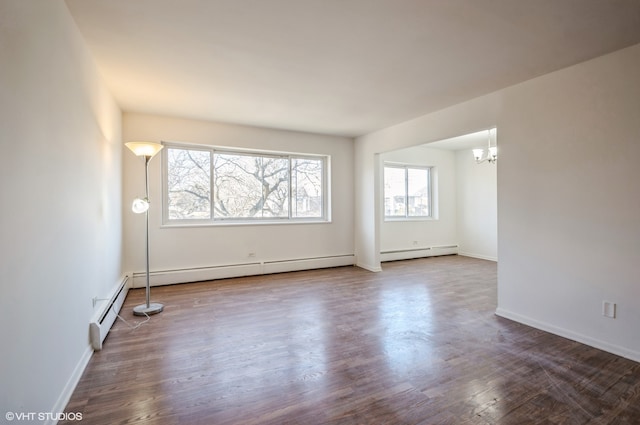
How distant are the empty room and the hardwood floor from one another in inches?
0.8

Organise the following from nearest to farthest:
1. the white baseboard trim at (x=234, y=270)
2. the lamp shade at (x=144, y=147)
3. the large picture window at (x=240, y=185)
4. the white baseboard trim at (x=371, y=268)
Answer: the lamp shade at (x=144, y=147), the white baseboard trim at (x=234, y=270), the large picture window at (x=240, y=185), the white baseboard trim at (x=371, y=268)

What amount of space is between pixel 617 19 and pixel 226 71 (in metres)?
3.07

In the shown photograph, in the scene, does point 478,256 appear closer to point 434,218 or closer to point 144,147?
point 434,218

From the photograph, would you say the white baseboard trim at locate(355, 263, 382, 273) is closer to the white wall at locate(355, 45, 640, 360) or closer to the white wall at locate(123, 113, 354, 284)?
the white wall at locate(123, 113, 354, 284)

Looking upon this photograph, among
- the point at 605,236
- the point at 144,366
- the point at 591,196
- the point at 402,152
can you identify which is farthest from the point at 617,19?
the point at 402,152

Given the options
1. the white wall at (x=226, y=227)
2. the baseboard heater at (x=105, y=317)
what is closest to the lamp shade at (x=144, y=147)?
the white wall at (x=226, y=227)

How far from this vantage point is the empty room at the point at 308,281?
1694mm

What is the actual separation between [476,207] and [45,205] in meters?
7.38

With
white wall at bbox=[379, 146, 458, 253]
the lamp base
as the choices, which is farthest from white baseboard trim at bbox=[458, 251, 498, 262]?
the lamp base

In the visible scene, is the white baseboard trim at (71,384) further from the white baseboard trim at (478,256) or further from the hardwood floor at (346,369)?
the white baseboard trim at (478,256)

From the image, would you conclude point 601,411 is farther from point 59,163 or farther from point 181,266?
point 181,266

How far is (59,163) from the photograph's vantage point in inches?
73.6

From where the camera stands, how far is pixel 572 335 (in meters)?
2.74

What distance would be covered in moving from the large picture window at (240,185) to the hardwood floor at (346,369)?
1.68 m
